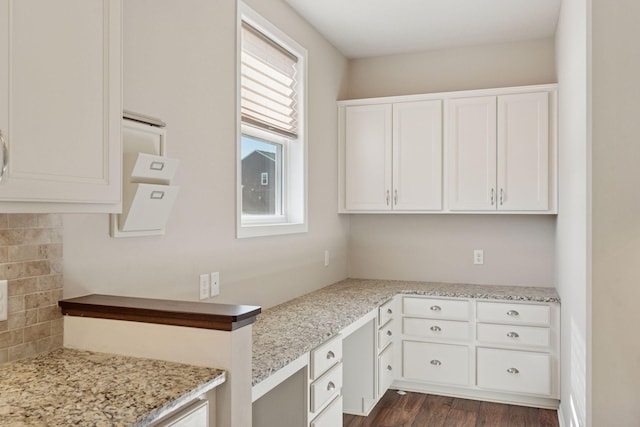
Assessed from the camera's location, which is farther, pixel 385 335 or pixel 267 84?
pixel 385 335

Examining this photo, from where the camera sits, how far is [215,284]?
256 centimetres

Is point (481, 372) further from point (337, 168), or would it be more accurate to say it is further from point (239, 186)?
point (239, 186)

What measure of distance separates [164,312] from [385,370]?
227cm

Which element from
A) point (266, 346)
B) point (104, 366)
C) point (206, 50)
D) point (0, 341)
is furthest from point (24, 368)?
point (206, 50)

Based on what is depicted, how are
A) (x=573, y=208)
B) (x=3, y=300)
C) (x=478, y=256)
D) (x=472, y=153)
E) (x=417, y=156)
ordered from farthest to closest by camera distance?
1. (x=478, y=256)
2. (x=417, y=156)
3. (x=472, y=153)
4. (x=573, y=208)
5. (x=3, y=300)

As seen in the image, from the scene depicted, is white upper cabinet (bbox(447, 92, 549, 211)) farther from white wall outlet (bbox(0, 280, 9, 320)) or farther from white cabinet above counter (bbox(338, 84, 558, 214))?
white wall outlet (bbox(0, 280, 9, 320))

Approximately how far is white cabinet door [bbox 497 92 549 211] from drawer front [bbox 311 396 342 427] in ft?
6.51

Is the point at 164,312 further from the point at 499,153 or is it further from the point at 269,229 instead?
the point at 499,153

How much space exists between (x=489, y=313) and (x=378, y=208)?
3.71 ft

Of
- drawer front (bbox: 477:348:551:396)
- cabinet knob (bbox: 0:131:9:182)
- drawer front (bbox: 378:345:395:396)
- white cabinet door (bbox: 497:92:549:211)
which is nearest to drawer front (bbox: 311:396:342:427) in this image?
drawer front (bbox: 378:345:395:396)

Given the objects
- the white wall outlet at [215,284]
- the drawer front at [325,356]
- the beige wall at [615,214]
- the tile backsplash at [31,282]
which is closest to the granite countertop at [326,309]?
the drawer front at [325,356]

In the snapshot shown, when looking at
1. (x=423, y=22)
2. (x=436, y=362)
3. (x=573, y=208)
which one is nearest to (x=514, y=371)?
(x=436, y=362)

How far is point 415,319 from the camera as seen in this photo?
380 cm

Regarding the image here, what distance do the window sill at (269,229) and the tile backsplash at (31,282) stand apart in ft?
3.71
